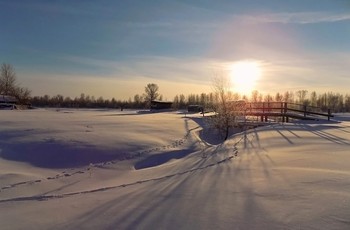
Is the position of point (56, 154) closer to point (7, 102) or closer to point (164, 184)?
point (164, 184)

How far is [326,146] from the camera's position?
14328 millimetres

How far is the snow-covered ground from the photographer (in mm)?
6242

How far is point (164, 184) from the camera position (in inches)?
363

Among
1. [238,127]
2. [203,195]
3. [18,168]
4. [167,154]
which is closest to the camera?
[203,195]

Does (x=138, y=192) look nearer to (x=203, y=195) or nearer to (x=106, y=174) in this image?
(x=203, y=195)

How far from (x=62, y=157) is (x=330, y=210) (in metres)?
10.7

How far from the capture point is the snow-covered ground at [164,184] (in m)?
6.24

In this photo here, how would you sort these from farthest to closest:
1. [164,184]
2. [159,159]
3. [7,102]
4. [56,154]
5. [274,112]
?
[7,102], [274,112], [159,159], [56,154], [164,184]

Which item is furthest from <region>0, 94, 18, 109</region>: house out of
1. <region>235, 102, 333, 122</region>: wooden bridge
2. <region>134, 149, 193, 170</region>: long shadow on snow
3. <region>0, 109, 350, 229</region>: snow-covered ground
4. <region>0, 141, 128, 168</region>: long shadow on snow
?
<region>134, 149, 193, 170</region>: long shadow on snow

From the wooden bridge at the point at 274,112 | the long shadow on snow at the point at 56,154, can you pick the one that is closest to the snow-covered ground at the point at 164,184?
the long shadow on snow at the point at 56,154

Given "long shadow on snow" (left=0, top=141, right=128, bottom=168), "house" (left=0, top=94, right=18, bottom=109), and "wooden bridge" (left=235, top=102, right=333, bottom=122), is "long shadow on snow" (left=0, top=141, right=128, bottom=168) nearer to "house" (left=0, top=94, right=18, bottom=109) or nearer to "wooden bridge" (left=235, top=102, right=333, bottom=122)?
"wooden bridge" (left=235, top=102, right=333, bottom=122)

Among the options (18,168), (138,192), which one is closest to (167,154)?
(18,168)

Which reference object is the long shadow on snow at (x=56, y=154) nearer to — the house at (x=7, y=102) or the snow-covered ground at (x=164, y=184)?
the snow-covered ground at (x=164, y=184)

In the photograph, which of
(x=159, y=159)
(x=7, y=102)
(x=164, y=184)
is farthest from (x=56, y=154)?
(x=7, y=102)
